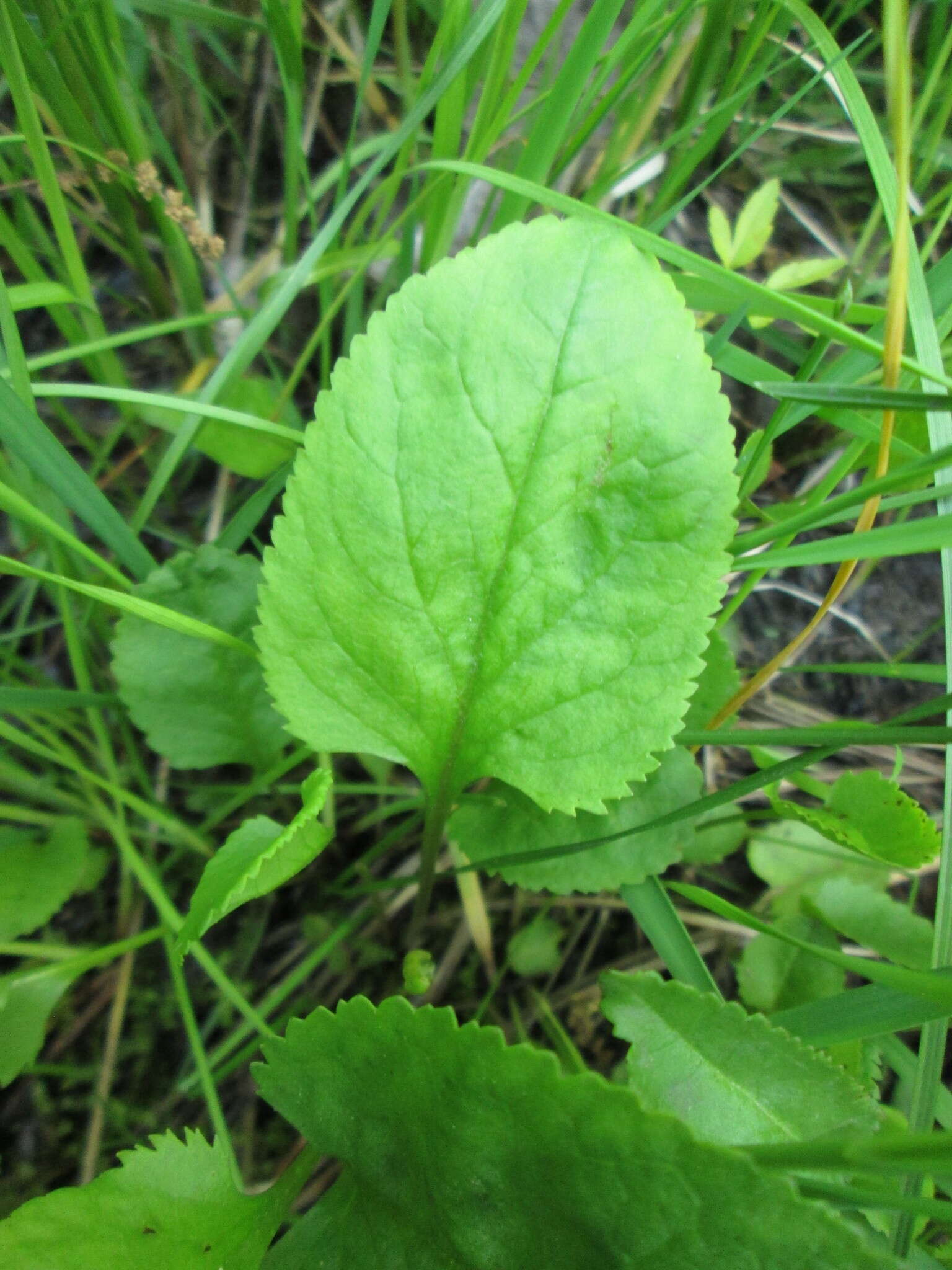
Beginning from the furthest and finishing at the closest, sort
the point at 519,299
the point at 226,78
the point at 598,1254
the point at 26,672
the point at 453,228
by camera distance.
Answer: the point at 226,78 → the point at 26,672 → the point at 453,228 → the point at 519,299 → the point at 598,1254

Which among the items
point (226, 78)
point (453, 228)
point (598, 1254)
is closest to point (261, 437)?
point (453, 228)

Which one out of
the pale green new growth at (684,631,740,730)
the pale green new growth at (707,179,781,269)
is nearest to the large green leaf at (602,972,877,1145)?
the pale green new growth at (684,631,740,730)

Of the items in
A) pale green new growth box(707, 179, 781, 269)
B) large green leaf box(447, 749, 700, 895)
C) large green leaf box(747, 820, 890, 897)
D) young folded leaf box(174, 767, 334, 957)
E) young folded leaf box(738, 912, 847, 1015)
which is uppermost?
pale green new growth box(707, 179, 781, 269)

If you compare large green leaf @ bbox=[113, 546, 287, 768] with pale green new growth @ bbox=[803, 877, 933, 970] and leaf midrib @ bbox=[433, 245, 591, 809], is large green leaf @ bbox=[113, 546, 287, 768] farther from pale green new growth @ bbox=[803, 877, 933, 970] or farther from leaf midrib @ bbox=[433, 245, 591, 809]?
pale green new growth @ bbox=[803, 877, 933, 970]

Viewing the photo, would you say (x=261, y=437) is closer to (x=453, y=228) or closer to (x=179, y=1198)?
(x=453, y=228)

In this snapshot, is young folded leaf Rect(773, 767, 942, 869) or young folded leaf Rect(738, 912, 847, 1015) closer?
young folded leaf Rect(773, 767, 942, 869)

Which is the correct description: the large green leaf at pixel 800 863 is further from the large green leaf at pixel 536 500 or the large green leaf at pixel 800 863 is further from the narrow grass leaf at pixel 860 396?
the narrow grass leaf at pixel 860 396
